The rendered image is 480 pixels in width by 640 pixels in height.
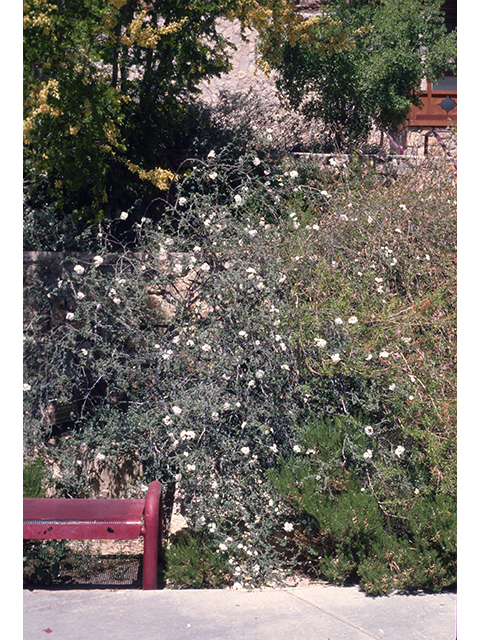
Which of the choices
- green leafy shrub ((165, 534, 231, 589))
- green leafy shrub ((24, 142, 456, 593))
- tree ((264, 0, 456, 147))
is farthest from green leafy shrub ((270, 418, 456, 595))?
tree ((264, 0, 456, 147))

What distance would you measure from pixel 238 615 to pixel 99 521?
0.83 meters

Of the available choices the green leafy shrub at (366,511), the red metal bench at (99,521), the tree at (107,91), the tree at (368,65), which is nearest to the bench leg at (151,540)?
the red metal bench at (99,521)

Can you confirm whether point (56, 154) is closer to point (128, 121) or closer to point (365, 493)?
point (128, 121)

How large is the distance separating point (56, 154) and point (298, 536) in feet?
9.94

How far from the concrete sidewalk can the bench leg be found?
81 mm

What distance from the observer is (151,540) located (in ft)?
9.48

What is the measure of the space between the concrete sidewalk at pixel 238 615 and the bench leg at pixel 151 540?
0.08 metres

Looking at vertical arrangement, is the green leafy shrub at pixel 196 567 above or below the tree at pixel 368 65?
below

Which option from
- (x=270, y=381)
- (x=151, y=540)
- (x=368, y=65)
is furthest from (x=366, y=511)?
(x=368, y=65)

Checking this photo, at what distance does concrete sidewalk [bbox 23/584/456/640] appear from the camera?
245cm

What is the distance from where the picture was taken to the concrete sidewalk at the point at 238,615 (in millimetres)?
2453

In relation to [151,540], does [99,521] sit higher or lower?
higher

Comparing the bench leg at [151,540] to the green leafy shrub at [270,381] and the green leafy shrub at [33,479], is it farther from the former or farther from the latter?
the green leafy shrub at [33,479]

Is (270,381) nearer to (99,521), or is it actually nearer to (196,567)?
(196,567)
